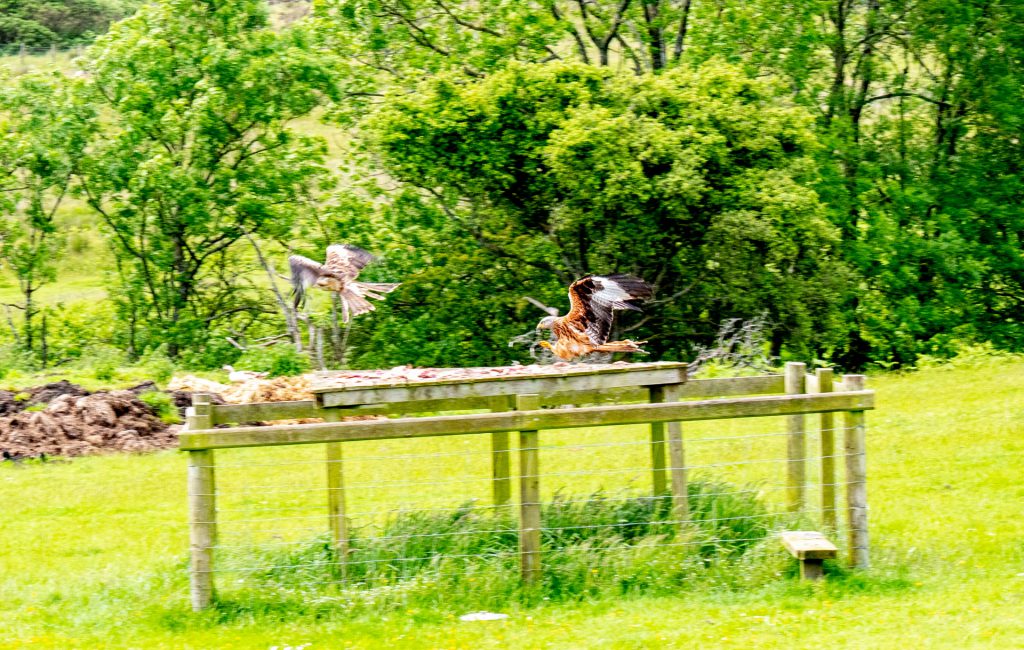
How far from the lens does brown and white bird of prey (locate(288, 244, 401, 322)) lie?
1002cm

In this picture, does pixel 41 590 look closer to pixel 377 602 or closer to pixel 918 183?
pixel 377 602

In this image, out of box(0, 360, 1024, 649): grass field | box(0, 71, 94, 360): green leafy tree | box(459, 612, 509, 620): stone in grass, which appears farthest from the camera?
box(0, 71, 94, 360): green leafy tree

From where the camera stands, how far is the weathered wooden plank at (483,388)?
885 centimetres

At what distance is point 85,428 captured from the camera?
18781mm

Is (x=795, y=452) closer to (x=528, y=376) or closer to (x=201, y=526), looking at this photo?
(x=528, y=376)

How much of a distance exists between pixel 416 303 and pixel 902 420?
13849 millimetres

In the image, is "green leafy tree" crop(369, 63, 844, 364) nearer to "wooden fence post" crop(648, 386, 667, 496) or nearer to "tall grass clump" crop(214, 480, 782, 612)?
"wooden fence post" crop(648, 386, 667, 496)

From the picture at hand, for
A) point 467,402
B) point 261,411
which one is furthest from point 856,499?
point 261,411

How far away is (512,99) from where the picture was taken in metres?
25.4

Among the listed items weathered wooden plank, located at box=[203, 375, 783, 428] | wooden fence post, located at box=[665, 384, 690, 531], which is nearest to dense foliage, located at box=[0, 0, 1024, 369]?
weathered wooden plank, located at box=[203, 375, 783, 428]

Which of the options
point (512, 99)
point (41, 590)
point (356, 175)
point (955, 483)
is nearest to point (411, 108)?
point (512, 99)

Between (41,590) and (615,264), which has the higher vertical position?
(615,264)

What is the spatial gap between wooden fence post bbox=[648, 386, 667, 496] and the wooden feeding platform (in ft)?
0.05

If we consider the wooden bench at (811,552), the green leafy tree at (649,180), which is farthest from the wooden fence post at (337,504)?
the green leafy tree at (649,180)
